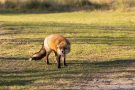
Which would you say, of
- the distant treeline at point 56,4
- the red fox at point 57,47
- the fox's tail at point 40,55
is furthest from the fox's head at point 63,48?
the distant treeline at point 56,4

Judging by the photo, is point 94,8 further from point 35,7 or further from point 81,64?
point 81,64

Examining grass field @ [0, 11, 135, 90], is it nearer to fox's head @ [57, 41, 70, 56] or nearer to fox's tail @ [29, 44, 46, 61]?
fox's tail @ [29, 44, 46, 61]

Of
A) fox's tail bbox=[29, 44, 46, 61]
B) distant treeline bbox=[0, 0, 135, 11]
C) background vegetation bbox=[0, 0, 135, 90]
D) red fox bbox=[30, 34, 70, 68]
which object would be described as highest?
red fox bbox=[30, 34, 70, 68]

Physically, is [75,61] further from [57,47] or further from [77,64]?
[57,47]

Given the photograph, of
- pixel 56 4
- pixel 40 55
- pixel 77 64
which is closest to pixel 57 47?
pixel 77 64

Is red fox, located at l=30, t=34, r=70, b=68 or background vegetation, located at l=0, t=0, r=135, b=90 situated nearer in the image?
background vegetation, located at l=0, t=0, r=135, b=90

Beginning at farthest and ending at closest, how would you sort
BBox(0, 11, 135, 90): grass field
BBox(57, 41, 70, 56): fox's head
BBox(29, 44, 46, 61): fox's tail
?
1. BBox(29, 44, 46, 61): fox's tail
2. BBox(57, 41, 70, 56): fox's head
3. BBox(0, 11, 135, 90): grass field

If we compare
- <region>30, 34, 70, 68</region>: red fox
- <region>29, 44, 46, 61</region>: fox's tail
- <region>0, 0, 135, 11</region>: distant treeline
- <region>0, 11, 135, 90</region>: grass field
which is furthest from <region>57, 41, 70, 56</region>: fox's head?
<region>0, 0, 135, 11</region>: distant treeline

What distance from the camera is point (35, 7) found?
43.5 metres

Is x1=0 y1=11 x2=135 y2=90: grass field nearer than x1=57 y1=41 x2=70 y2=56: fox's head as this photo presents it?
Yes

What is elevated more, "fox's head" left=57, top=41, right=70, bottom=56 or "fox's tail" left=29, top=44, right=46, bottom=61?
"fox's head" left=57, top=41, right=70, bottom=56

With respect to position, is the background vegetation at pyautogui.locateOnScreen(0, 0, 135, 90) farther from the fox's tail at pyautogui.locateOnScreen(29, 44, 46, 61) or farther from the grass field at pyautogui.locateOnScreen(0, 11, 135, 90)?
the fox's tail at pyautogui.locateOnScreen(29, 44, 46, 61)

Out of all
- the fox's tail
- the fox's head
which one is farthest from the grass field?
the fox's head

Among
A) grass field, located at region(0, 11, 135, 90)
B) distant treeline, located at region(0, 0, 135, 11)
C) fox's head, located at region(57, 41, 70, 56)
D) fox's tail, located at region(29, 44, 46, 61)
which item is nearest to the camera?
grass field, located at region(0, 11, 135, 90)
